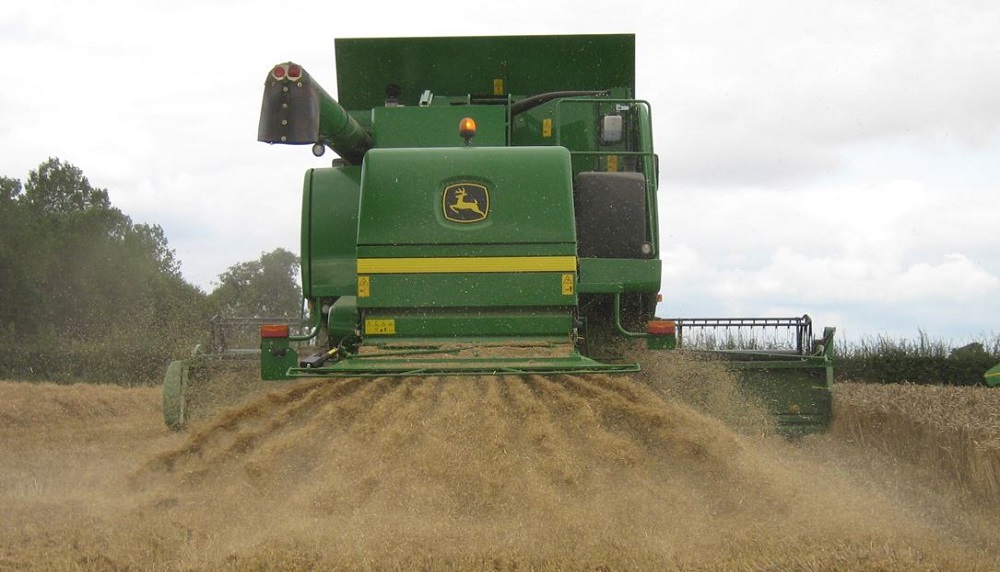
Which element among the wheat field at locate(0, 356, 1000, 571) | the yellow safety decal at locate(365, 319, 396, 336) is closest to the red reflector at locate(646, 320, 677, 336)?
the wheat field at locate(0, 356, 1000, 571)

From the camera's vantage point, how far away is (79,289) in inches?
1300

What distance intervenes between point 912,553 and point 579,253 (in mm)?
2746

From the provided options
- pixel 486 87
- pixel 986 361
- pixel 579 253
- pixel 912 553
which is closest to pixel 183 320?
pixel 986 361

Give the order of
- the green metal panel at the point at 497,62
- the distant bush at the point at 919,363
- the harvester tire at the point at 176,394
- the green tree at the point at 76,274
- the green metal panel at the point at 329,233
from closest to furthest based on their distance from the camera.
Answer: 1. the green metal panel at the point at 329,233
2. the harvester tire at the point at 176,394
3. the green metal panel at the point at 497,62
4. the distant bush at the point at 919,363
5. the green tree at the point at 76,274

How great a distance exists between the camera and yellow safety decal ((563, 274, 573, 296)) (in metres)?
5.99

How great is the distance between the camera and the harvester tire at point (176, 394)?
24.9ft

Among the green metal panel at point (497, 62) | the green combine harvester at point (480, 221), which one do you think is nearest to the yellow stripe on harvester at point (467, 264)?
the green combine harvester at point (480, 221)

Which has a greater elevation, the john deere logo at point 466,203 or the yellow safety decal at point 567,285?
the john deere logo at point 466,203

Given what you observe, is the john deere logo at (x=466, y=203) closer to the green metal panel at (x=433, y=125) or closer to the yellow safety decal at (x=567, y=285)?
the yellow safety decal at (x=567, y=285)

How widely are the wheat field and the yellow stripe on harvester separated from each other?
64cm

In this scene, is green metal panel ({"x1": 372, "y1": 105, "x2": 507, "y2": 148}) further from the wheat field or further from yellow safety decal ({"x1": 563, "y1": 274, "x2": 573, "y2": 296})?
the wheat field

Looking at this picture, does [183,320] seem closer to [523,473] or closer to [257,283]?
[257,283]

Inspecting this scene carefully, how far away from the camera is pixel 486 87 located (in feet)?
28.3

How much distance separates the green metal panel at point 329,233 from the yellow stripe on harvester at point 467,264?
1009mm
